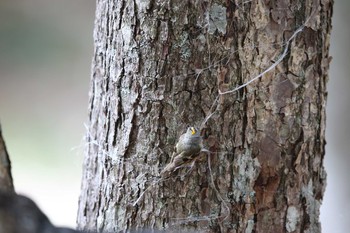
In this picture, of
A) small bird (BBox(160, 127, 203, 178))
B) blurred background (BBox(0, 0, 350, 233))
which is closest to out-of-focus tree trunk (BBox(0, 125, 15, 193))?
small bird (BBox(160, 127, 203, 178))

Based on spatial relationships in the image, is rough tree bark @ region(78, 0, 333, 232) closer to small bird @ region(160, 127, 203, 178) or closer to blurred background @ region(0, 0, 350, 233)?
small bird @ region(160, 127, 203, 178)

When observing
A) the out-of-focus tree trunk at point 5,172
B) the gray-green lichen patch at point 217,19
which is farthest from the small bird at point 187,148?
the out-of-focus tree trunk at point 5,172

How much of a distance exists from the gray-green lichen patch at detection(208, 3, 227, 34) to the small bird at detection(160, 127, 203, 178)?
0.16m

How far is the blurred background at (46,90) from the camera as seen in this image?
2.67m

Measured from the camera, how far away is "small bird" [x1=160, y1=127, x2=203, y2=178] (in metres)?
0.83

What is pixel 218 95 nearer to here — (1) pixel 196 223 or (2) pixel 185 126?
(2) pixel 185 126

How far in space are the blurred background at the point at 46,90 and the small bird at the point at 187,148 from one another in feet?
5.79

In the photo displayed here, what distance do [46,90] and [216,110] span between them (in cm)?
225

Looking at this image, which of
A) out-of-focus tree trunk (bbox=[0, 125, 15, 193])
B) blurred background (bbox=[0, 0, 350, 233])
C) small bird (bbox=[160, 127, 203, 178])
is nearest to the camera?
out-of-focus tree trunk (bbox=[0, 125, 15, 193])

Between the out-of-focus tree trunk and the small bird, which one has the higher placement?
the small bird

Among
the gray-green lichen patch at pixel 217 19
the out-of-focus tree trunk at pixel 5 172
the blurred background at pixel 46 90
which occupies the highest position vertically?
the blurred background at pixel 46 90

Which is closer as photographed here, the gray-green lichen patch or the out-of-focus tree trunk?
the out-of-focus tree trunk

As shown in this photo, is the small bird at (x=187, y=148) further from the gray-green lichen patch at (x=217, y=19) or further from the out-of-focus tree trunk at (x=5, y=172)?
the out-of-focus tree trunk at (x=5, y=172)

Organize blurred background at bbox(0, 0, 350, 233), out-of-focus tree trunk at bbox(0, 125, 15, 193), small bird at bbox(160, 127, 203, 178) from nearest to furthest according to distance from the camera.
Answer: out-of-focus tree trunk at bbox(0, 125, 15, 193) < small bird at bbox(160, 127, 203, 178) < blurred background at bbox(0, 0, 350, 233)
